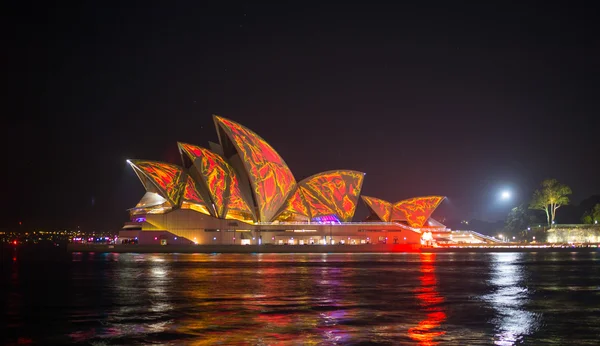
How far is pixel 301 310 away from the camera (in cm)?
2433

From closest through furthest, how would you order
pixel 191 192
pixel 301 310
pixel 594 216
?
pixel 301 310
pixel 191 192
pixel 594 216

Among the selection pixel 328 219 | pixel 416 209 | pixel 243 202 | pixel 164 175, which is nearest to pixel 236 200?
pixel 243 202

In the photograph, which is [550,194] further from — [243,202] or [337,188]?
[243,202]

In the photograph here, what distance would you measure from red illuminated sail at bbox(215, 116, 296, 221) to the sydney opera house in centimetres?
12

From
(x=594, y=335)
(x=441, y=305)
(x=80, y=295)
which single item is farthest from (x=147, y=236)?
(x=594, y=335)

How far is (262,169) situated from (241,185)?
489cm

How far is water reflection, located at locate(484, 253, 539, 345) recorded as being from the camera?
1947 cm

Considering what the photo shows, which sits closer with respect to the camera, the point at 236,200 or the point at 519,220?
the point at 236,200

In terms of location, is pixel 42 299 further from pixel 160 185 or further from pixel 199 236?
pixel 199 236

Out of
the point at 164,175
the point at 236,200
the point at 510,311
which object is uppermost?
the point at 164,175

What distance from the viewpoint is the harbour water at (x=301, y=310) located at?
19.0 meters

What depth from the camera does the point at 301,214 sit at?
91125mm

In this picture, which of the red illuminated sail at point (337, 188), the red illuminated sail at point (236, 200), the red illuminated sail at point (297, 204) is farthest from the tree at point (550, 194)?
the red illuminated sail at point (236, 200)

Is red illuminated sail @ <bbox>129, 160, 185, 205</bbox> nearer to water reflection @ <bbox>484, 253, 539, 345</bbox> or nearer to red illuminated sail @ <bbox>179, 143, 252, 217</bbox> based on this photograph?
red illuminated sail @ <bbox>179, 143, 252, 217</bbox>
